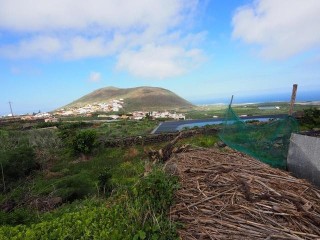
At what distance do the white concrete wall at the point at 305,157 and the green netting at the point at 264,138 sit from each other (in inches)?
17.5

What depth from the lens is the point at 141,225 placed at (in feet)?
14.0

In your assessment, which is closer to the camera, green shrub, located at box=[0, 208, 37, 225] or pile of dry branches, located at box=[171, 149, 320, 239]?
pile of dry branches, located at box=[171, 149, 320, 239]

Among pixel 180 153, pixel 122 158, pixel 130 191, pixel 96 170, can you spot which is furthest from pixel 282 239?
pixel 122 158

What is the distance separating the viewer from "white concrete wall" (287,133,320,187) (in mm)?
6032

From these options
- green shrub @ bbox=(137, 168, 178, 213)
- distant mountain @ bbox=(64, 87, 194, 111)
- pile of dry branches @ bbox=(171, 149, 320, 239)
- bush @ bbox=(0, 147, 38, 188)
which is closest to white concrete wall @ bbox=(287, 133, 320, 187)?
pile of dry branches @ bbox=(171, 149, 320, 239)

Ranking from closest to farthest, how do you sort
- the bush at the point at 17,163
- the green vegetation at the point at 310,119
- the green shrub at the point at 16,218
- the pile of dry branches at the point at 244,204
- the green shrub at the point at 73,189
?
the pile of dry branches at the point at 244,204 → the green shrub at the point at 16,218 → the green shrub at the point at 73,189 → the bush at the point at 17,163 → the green vegetation at the point at 310,119

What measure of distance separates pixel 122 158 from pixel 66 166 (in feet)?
11.7

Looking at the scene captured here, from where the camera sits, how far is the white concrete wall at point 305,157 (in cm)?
603

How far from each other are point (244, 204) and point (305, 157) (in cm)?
299

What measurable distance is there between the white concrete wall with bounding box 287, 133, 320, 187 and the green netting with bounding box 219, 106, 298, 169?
17.5 inches

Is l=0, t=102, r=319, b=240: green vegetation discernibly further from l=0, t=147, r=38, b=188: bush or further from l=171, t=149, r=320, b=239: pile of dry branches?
l=171, t=149, r=320, b=239: pile of dry branches

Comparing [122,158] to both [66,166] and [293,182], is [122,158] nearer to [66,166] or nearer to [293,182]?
[66,166]

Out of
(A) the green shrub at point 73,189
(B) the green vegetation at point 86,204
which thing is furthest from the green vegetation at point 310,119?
(A) the green shrub at point 73,189

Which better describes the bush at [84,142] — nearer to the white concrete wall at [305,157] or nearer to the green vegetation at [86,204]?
the green vegetation at [86,204]
